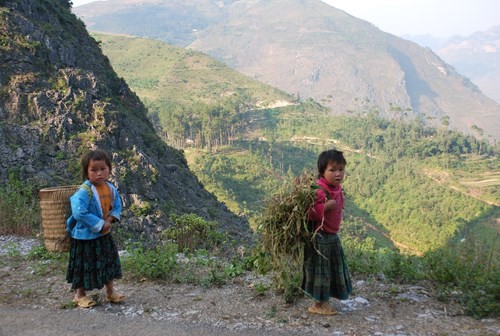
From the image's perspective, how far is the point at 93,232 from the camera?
12.5 feet

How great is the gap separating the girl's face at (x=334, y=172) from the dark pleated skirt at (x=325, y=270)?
0.47 metres

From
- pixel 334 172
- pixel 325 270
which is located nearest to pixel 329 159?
pixel 334 172

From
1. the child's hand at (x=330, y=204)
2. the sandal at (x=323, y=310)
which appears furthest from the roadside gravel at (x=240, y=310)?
the child's hand at (x=330, y=204)

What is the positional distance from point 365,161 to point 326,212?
5426cm

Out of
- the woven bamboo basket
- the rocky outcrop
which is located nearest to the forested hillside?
the rocky outcrop

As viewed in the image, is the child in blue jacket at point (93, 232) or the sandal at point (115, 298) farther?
the sandal at point (115, 298)

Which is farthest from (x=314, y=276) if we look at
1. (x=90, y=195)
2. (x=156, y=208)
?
(x=156, y=208)

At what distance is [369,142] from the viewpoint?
61.4 metres

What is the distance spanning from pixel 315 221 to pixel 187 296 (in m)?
1.63

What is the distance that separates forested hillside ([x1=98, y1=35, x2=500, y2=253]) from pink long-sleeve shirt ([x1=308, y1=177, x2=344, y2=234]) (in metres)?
26.0

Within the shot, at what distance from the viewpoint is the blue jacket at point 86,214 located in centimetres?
368

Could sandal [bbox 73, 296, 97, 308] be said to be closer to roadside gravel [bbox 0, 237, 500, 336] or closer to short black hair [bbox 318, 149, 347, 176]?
roadside gravel [bbox 0, 237, 500, 336]

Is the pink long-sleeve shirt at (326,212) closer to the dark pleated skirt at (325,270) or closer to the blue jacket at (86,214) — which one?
the dark pleated skirt at (325,270)

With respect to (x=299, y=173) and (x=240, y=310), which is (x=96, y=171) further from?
(x=299, y=173)
